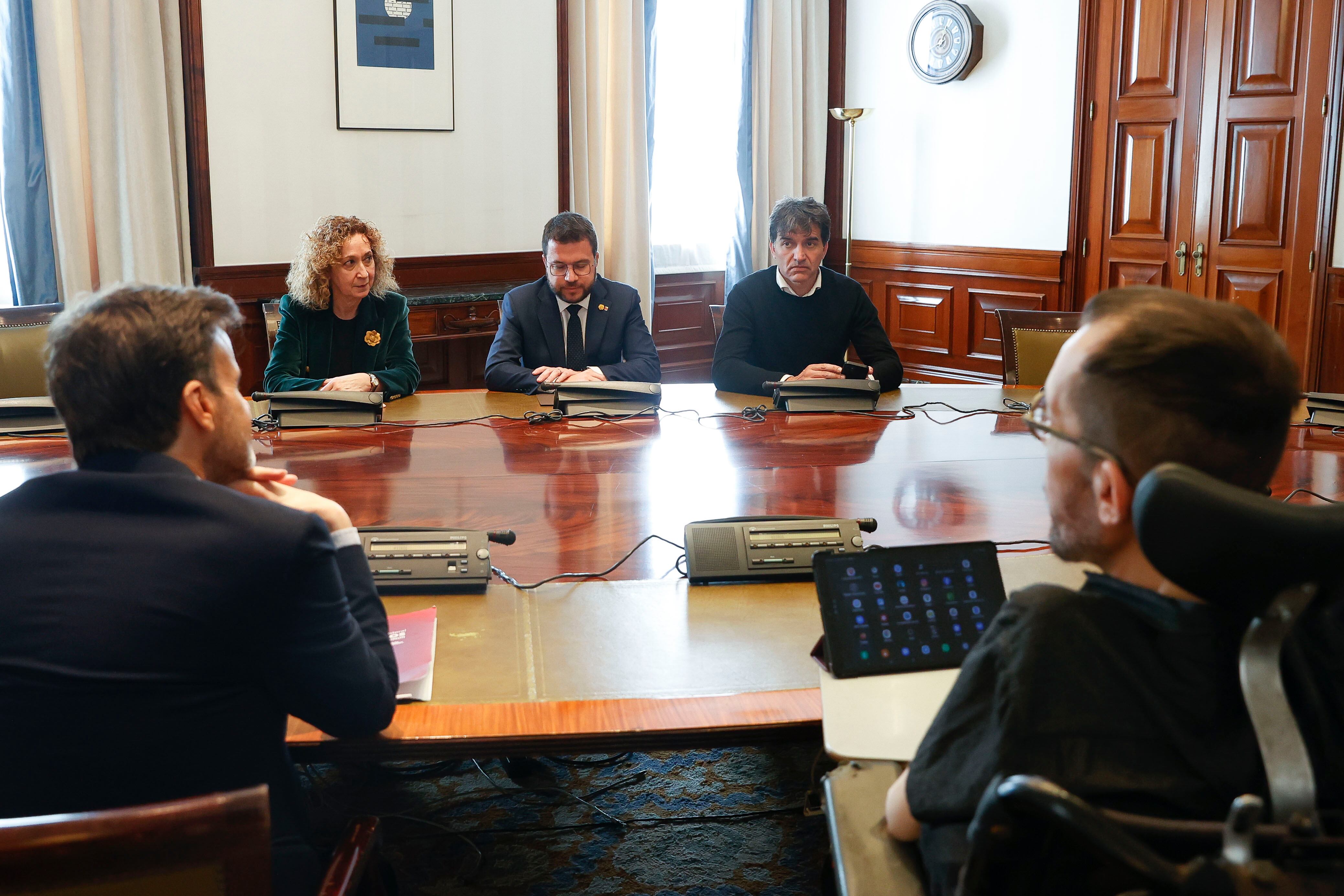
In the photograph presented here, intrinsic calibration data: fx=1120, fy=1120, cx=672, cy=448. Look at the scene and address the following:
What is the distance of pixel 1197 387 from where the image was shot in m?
0.85

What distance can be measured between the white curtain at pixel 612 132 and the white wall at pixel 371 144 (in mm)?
165

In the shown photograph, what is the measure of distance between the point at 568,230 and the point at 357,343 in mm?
751

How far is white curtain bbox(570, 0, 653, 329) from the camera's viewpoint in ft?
18.7

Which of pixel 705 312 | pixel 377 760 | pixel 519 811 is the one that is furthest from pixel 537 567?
pixel 705 312

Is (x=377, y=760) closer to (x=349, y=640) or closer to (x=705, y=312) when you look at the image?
(x=349, y=640)

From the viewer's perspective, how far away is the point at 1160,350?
2.79 ft

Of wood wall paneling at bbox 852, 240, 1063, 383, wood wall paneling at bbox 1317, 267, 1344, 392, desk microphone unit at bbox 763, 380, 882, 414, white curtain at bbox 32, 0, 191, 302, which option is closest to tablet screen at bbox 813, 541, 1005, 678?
desk microphone unit at bbox 763, 380, 882, 414

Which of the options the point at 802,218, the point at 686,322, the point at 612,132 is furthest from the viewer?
the point at 686,322

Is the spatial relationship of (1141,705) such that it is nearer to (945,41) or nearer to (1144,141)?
(1144,141)

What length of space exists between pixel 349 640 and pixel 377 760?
0.18m

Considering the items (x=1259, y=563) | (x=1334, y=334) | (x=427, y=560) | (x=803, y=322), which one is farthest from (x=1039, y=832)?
(x=1334, y=334)

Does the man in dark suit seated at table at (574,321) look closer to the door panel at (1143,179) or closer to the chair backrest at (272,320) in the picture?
the chair backrest at (272,320)

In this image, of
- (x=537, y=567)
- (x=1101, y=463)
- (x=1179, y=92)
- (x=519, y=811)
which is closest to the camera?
(x=1101, y=463)

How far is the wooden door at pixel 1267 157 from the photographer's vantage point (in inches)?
188
